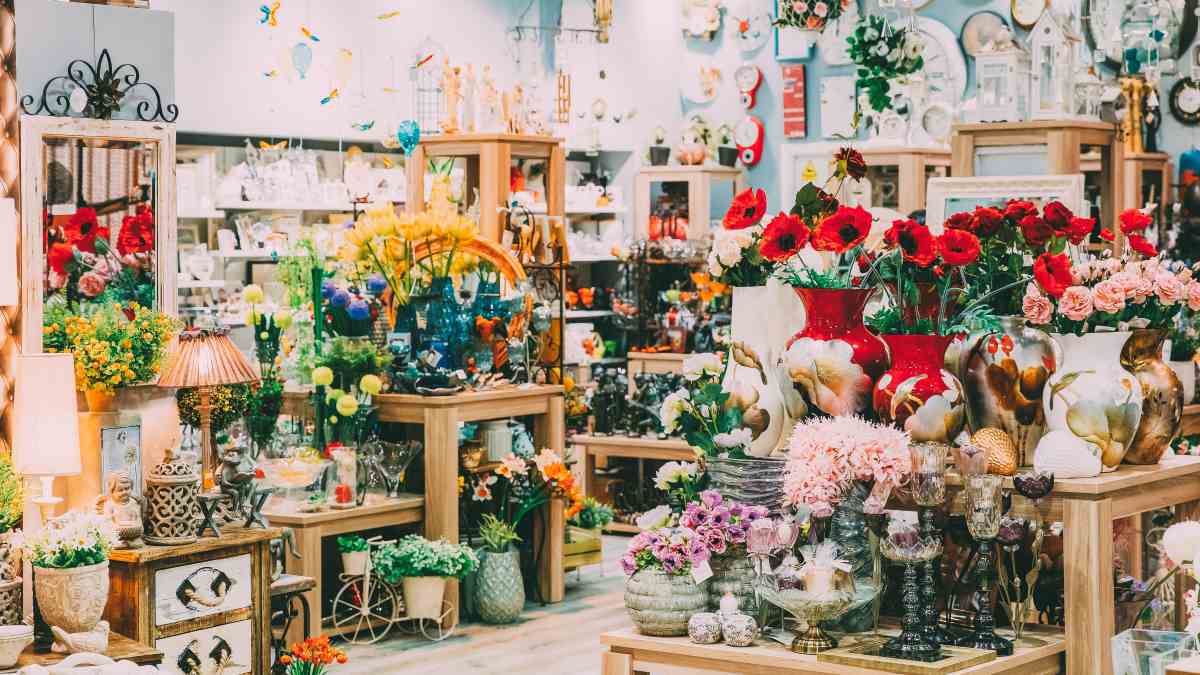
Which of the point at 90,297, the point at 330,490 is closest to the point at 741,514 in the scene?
the point at 90,297

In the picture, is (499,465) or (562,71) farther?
(562,71)

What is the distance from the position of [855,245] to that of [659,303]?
723 centimetres

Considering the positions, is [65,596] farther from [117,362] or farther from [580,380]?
[580,380]

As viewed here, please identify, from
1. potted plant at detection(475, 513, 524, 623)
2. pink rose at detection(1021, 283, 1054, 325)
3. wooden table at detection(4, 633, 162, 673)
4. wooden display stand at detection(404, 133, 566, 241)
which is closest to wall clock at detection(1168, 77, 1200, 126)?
wooden display stand at detection(404, 133, 566, 241)

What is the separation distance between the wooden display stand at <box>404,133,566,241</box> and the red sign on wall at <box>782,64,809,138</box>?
4.30 m

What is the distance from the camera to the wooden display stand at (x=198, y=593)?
4.86 m

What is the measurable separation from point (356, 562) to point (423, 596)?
0.35m

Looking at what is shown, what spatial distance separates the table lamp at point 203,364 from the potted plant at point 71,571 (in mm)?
656

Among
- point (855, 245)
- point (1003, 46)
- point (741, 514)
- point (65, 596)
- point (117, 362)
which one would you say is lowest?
point (65, 596)

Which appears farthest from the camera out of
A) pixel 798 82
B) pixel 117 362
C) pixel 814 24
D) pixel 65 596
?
pixel 798 82

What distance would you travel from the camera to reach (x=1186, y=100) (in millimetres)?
11141

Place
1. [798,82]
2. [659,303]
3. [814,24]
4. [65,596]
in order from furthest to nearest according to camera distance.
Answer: [798,82] → [659,303] → [814,24] → [65,596]

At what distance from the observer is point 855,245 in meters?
3.93

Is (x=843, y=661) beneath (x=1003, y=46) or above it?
beneath
